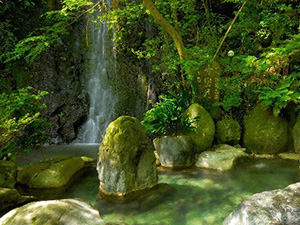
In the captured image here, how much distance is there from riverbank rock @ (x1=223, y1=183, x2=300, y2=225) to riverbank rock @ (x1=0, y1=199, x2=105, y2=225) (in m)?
1.55

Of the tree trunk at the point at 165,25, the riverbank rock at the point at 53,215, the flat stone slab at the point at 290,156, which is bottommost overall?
the flat stone slab at the point at 290,156

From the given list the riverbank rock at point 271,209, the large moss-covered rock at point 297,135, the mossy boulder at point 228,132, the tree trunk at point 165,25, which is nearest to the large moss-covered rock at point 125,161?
the riverbank rock at point 271,209

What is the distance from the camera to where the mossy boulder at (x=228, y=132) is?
7.49m

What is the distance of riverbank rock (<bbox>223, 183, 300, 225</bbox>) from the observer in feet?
7.59

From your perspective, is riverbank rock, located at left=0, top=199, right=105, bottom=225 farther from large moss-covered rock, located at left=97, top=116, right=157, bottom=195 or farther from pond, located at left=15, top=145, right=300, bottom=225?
large moss-covered rock, located at left=97, top=116, right=157, bottom=195

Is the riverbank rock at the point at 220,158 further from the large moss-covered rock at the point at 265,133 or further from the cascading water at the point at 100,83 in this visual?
the cascading water at the point at 100,83

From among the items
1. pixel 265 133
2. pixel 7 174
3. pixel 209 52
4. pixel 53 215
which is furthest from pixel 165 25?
pixel 53 215

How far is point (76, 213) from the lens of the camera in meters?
2.31

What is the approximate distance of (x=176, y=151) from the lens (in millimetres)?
6395

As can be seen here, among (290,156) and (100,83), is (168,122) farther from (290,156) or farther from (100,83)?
(100,83)

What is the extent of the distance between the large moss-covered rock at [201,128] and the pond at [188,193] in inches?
42.4

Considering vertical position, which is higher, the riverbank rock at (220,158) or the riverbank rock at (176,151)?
the riverbank rock at (176,151)

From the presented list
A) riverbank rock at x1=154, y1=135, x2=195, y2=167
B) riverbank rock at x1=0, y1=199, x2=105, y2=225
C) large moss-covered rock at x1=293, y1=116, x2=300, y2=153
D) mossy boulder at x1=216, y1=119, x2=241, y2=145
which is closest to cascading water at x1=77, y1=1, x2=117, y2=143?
riverbank rock at x1=154, y1=135, x2=195, y2=167

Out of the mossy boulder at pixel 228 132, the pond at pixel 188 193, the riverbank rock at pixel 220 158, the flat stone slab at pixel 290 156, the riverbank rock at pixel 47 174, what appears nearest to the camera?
the pond at pixel 188 193
